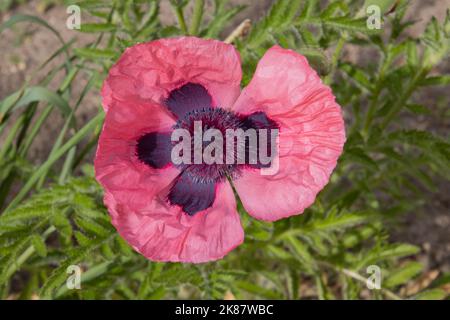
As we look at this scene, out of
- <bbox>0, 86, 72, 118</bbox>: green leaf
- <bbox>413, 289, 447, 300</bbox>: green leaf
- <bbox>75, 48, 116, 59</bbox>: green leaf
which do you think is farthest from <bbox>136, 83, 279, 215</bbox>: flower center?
<bbox>413, 289, 447, 300</bbox>: green leaf

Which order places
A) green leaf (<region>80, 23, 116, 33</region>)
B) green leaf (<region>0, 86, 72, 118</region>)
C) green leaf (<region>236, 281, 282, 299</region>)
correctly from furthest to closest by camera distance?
green leaf (<region>236, 281, 282, 299</region>) < green leaf (<region>0, 86, 72, 118</region>) < green leaf (<region>80, 23, 116, 33</region>)

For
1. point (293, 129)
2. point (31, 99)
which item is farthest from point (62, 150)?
point (293, 129)

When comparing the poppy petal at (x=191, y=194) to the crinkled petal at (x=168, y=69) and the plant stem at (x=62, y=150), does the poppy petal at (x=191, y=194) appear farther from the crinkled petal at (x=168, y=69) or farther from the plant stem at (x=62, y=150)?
the plant stem at (x=62, y=150)

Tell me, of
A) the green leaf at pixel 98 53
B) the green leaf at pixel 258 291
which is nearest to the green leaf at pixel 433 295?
the green leaf at pixel 258 291

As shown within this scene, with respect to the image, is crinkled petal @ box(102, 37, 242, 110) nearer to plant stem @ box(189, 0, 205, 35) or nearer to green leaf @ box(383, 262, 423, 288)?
plant stem @ box(189, 0, 205, 35)

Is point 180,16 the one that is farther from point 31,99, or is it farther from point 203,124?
point 31,99

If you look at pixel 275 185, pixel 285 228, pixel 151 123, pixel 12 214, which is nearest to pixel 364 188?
pixel 285 228
